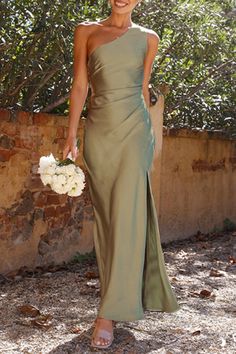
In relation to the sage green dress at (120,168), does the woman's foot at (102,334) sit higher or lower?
lower

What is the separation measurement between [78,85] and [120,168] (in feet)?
1.68

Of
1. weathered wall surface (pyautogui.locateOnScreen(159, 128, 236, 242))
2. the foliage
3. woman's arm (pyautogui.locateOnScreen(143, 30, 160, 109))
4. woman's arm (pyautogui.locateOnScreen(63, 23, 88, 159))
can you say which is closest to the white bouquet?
woman's arm (pyautogui.locateOnScreen(63, 23, 88, 159))

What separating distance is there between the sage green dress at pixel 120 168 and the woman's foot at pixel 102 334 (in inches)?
1.8

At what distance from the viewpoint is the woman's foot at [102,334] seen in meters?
3.45

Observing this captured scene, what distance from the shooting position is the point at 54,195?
5633mm

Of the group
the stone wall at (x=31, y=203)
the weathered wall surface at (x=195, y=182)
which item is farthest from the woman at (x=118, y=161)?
the weathered wall surface at (x=195, y=182)

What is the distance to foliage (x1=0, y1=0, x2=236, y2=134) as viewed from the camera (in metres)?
4.80

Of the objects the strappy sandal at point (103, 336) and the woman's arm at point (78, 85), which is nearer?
the strappy sandal at point (103, 336)

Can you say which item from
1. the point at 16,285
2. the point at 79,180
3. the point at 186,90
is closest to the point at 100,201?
the point at 79,180

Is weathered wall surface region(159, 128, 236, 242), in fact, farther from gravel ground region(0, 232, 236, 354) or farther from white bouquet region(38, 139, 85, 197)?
white bouquet region(38, 139, 85, 197)

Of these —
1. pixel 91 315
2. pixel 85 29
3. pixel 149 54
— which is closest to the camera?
pixel 85 29

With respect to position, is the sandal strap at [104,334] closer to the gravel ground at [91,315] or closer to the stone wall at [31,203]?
the gravel ground at [91,315]

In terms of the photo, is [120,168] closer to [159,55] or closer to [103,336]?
[103,336]

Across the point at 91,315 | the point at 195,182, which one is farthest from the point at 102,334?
the point at 195,182
